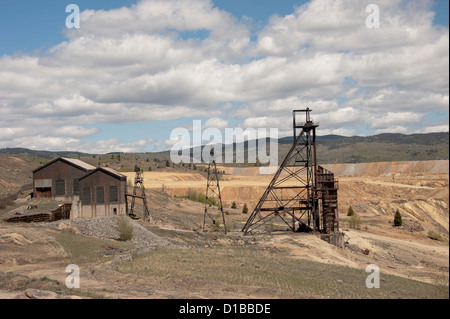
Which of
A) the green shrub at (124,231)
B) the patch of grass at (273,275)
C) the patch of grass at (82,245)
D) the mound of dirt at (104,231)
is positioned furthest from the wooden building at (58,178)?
the patch of grass at (273,275)

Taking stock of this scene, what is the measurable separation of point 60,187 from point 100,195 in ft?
17.2

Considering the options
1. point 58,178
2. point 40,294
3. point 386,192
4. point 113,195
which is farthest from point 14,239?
point 386,192

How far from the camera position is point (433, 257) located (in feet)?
127

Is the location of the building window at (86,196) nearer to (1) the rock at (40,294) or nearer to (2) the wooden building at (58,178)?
(2) the wooden building at (58,178)

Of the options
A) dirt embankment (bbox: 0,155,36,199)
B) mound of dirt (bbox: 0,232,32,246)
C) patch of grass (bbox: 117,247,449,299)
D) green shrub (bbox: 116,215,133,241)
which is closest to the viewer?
patch of grass (bbox: 117,247,449,299)

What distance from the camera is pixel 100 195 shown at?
145ft

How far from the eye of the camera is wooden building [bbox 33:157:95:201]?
46213 mm

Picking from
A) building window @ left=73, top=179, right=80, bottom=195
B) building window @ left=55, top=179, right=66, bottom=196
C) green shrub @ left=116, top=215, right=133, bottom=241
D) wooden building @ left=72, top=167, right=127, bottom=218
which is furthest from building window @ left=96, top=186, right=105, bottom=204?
green shrub @ left=116, top=215, right=133, bottom=241

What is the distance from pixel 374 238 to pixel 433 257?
248 inches

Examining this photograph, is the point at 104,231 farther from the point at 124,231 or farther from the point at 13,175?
the point at 13,175

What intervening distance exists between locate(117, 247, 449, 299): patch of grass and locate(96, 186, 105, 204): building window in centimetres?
1847

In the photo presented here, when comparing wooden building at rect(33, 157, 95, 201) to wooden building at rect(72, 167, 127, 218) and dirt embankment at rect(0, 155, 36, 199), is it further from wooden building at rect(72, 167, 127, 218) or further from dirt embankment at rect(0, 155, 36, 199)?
dirt embankment at rect(0, 155, 36, 199)

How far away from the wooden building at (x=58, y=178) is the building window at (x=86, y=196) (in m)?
2.18
